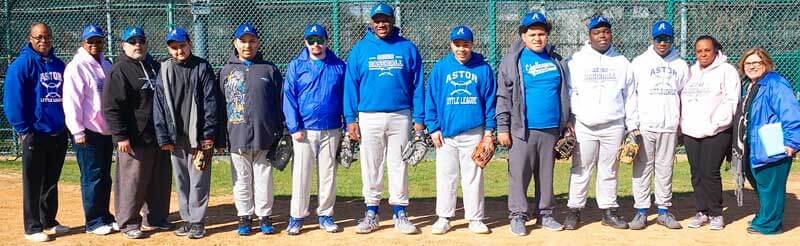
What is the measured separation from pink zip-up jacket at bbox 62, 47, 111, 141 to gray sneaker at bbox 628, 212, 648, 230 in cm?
416

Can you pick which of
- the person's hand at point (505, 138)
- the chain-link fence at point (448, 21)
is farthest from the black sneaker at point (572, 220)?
the chain-link fence at point (448, 21)

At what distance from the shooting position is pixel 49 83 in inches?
259

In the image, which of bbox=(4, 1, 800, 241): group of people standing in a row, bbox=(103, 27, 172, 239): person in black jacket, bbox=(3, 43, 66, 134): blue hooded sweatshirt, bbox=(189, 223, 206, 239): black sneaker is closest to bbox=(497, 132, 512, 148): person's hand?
bbox=(4, 1, 800, 241): group of people standing in a row

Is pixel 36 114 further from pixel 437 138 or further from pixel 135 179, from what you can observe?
pixel 437 138

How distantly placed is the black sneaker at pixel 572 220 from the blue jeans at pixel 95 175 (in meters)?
3.65

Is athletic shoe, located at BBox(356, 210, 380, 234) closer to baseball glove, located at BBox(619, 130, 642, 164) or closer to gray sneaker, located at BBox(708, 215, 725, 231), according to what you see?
baseball glove, located at BBox(619, 130, 642, 164)

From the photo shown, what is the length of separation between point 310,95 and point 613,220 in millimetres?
2583

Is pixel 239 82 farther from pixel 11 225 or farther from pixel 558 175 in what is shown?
pixel 558 175

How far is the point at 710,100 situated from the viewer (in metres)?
6.66

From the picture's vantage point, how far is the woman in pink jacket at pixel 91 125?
6488 millimetres

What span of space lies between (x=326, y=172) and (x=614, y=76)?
2331 millimetres

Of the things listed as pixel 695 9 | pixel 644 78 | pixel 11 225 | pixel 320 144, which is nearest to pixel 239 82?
pixel 320 144

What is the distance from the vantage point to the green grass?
9.05 meters

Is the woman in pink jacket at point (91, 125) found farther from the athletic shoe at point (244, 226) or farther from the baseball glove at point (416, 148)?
the baseball glove at point (416, 148)
